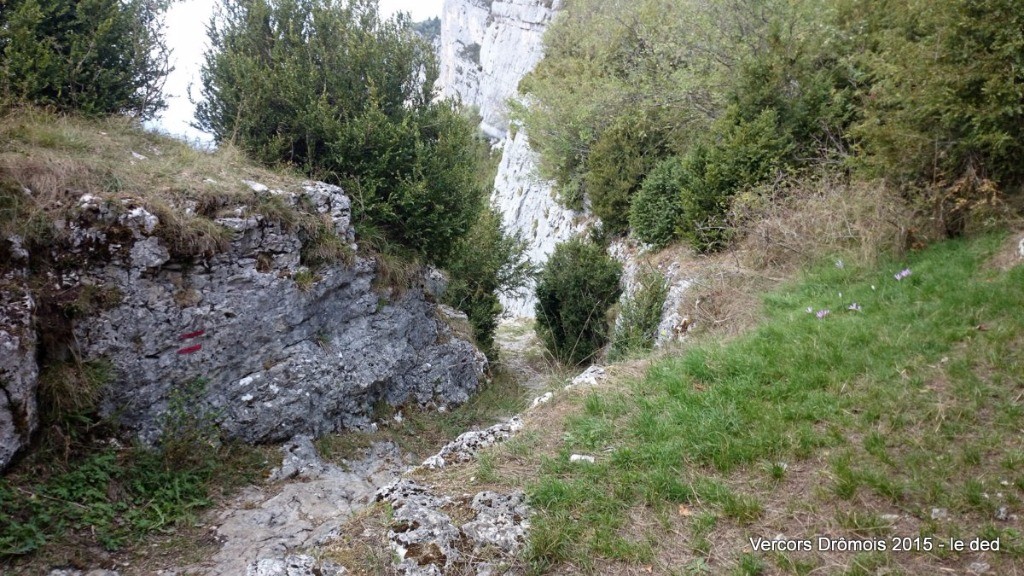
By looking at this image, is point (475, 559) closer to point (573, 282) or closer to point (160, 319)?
point (160, 319)

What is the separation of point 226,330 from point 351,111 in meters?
4.50

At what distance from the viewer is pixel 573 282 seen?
12.3 metres

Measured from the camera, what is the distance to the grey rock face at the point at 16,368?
15.7 feet

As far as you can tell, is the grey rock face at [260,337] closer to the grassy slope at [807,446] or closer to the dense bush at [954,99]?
the grassy slope at [807,446]

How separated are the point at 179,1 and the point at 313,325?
674 centimetres

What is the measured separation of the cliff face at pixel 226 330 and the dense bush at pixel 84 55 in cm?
288

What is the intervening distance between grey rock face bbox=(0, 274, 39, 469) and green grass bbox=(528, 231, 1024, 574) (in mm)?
4653

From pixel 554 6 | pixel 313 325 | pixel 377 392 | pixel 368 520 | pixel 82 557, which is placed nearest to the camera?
pixel 368 520

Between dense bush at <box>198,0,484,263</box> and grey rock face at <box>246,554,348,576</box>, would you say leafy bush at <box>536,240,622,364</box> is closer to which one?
dense bush at <box>198,0,484,263</box>

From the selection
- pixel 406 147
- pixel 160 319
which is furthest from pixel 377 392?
pixel 406 147

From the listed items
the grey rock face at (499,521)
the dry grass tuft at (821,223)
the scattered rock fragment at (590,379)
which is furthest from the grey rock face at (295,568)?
the dry grass tuft at (821,223)

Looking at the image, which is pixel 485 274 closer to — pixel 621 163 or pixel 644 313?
pixel 621 163

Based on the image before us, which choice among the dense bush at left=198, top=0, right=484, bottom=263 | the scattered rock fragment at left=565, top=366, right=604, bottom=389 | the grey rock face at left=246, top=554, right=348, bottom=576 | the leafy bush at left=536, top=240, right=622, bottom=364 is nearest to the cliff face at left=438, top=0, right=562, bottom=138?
the leafy bush at left=536, top=240, right=622, bottom=364

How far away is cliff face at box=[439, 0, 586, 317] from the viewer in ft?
70.4
